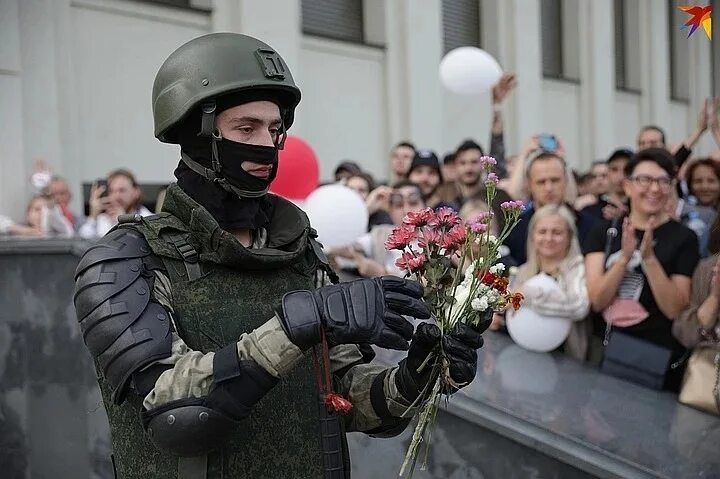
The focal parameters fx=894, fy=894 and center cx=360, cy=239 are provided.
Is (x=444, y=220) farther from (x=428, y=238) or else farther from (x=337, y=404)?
(x=337, y=404)

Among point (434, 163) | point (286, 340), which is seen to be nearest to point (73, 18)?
point (434, 163)

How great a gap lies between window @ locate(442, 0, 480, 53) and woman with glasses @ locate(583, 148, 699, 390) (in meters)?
9.83

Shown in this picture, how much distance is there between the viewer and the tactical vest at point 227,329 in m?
1.92

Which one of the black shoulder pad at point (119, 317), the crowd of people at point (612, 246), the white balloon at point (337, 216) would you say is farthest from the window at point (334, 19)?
the black shoulder pad at point (119, 317)

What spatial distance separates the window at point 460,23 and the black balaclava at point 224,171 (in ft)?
39.1

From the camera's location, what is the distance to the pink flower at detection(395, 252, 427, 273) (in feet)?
6.05

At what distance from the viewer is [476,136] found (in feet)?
44.2

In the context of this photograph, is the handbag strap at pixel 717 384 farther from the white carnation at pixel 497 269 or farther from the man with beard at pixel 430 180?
the man with beard at pixel 430 180

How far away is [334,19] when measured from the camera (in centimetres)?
1166

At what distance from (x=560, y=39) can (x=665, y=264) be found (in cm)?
1339

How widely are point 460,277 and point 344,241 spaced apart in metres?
3.04

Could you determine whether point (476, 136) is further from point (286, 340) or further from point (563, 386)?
point (286, 340)

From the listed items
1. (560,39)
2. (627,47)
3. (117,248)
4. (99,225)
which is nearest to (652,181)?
(117,248)

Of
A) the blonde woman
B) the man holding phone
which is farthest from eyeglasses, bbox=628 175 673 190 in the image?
the man holding phone
